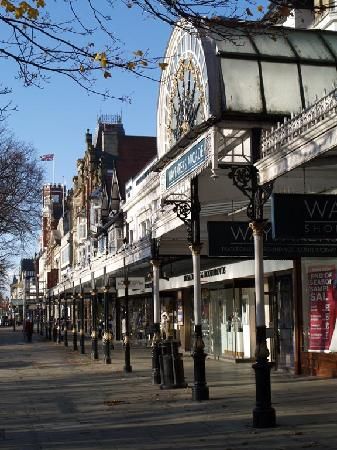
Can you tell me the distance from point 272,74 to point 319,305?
24.7 ft

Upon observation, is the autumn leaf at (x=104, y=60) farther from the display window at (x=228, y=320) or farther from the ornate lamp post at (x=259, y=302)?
the display window at (x=228, y=320)

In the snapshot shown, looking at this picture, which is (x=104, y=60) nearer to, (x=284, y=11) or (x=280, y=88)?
(x=284, y=11)

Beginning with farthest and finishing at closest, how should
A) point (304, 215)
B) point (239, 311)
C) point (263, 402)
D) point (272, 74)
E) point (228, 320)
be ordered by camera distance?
point (228, 320) < point (239, 311) < point (272, 74) < point (263, 402) < point (304, 215)

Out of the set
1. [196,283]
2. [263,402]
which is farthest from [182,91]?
[263,402]

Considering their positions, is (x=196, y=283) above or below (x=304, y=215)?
below

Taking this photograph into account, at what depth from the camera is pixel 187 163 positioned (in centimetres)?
1380

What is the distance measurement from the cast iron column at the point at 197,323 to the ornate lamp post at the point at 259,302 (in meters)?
2.40

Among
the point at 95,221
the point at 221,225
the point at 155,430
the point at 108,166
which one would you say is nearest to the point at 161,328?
the point at 221,225

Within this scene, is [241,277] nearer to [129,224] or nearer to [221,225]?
[221,225]

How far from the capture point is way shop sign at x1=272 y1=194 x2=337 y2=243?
9.96 m

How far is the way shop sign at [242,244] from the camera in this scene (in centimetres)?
1425

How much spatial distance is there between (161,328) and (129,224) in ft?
81.6

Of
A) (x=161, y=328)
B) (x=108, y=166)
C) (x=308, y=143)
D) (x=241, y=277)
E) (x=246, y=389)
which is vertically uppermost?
(x=108, y=166)

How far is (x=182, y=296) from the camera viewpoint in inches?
1226
